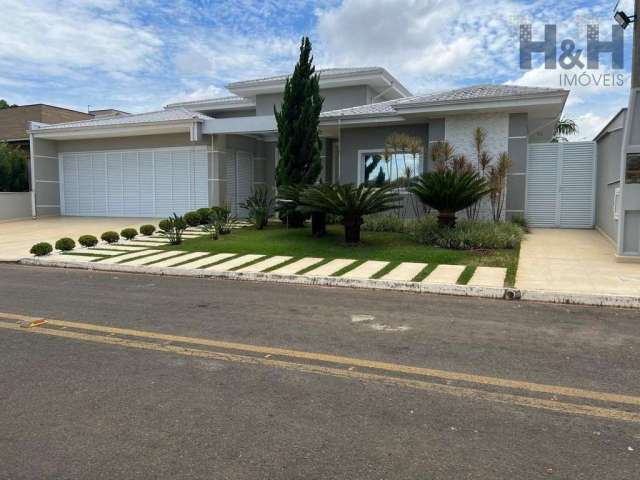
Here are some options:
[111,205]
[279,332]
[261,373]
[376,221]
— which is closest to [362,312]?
[279,332]

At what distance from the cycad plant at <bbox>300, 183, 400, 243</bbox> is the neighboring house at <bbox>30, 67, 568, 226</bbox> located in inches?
176

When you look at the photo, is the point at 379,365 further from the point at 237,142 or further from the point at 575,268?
the point at 237,142

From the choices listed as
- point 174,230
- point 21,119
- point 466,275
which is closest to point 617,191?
point 466,275

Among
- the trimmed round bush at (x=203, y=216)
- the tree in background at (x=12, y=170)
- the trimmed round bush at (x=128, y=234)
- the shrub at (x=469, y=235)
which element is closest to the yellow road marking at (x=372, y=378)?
the shrub at (x=469, y=235)

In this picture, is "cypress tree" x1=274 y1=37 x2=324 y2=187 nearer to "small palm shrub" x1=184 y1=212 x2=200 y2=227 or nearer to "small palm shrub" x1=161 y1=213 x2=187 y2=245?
"small palm shrub" x1=161 y1=213 x2=187 y2=245

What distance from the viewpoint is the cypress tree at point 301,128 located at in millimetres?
15477

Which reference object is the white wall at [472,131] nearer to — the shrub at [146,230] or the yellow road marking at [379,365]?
the shrub at [146,230]

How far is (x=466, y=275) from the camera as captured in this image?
9.00m

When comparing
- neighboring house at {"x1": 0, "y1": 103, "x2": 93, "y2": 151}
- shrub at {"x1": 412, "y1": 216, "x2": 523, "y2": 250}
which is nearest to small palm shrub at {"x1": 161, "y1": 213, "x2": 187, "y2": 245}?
shrub at {"x1": 412, "y1": 216, "x2": 523, "y2": 250}

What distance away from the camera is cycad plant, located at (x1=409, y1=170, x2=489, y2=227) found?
12133 mm

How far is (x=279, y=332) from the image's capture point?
5844 millimetres

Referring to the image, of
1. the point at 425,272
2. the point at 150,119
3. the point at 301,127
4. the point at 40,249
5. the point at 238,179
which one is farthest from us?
the point at 238,179

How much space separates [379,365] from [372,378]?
0.34 meters

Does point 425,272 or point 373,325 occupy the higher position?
point 425,272
